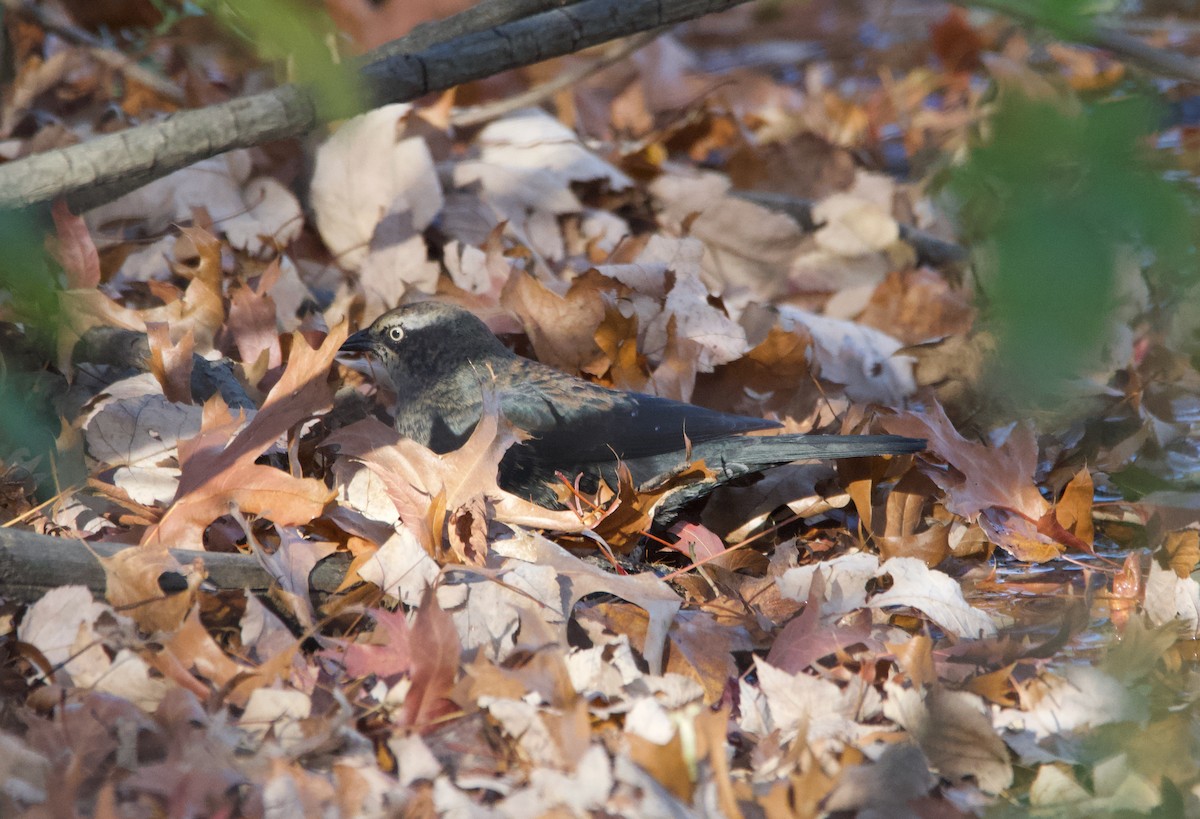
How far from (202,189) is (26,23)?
221cm

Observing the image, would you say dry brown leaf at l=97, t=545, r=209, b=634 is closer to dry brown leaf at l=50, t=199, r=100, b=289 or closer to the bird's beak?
dry brown leaf at l=50, t=199, r=100, b=289

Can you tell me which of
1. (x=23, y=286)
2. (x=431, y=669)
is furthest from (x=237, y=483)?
(x=23, y=286)

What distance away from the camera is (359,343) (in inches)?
168

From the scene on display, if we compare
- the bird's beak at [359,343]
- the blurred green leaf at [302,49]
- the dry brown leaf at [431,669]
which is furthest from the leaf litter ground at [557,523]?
the blurred green leaf at [302,49]

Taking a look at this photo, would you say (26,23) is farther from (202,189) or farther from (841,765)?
(841,765)

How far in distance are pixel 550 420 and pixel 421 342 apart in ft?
2.15

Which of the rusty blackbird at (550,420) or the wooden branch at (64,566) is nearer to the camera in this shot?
the wooden branch at (64,566)

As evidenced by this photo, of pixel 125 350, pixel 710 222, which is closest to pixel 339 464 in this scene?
pixel 125 350

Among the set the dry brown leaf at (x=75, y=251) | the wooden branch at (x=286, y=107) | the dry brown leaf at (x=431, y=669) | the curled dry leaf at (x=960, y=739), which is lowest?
the curled dry leaf at (x=960, y=739)

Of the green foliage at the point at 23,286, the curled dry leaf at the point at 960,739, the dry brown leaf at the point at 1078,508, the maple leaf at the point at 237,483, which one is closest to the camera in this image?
the green foliage at the point at 23,286

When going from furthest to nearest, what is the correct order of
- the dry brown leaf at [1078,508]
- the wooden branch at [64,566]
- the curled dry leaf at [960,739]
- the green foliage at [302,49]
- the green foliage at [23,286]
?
the dry brown leaf at [1078,508] < the wooden branch at [64,566] < the curled dry leaf at [960,739] < the green foliage at [23,286] < the green foliage at [302,49]

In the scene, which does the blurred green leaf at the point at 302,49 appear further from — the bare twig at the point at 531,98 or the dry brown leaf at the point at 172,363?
the bare twig at the point at 531,98

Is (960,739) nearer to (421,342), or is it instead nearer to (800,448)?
(800,448)

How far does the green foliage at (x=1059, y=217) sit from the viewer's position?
38.6 inches
